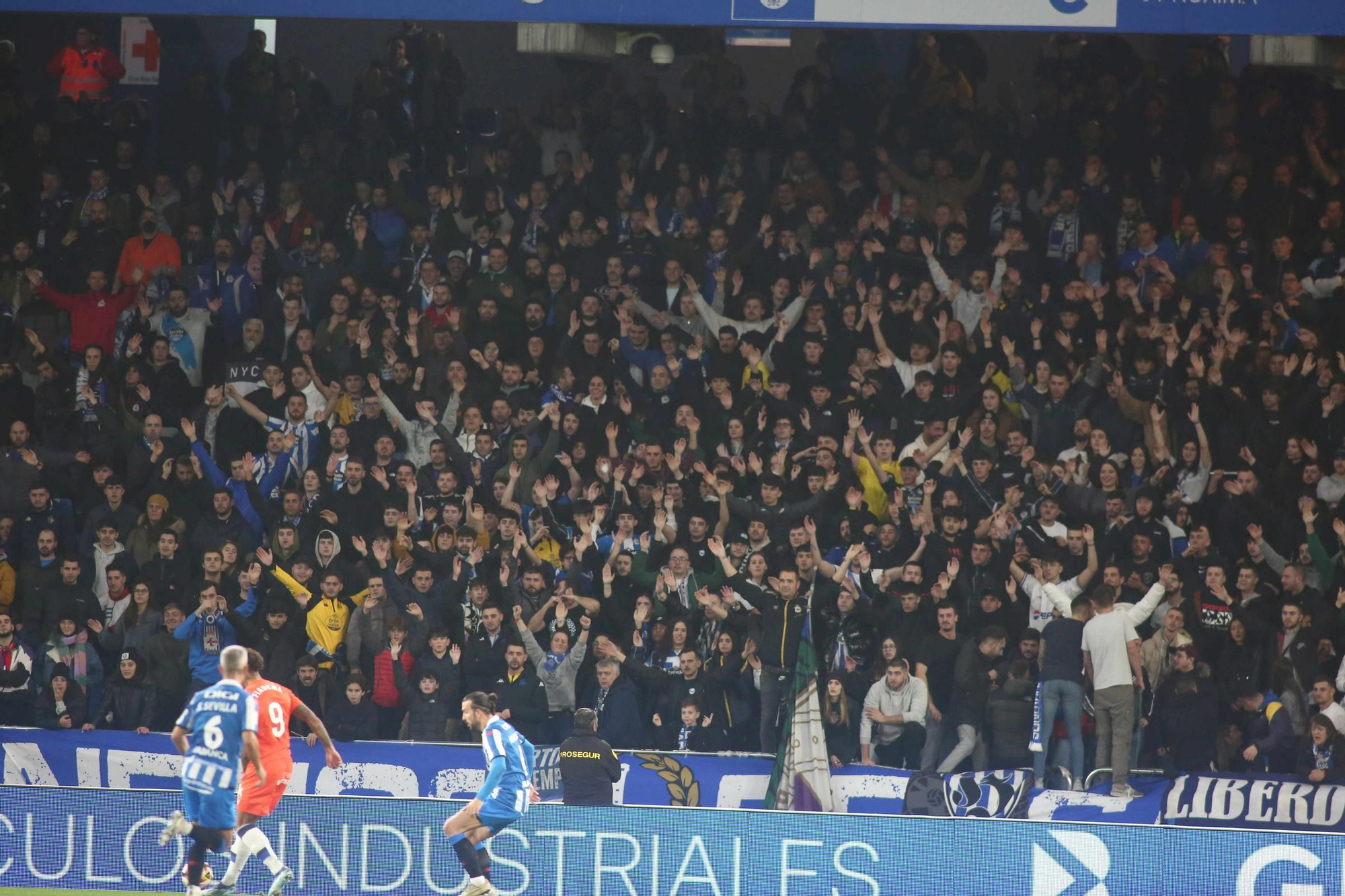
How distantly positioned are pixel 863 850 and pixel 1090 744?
116 inches

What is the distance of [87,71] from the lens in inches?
893

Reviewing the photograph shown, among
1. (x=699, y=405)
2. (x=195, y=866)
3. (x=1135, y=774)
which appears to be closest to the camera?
(x=195, y=866)

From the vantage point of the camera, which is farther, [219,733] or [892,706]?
[892,706]

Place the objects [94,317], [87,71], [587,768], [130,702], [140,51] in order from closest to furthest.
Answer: [587,768] → [130,702] → [94,317] → [87,71] → [140,51]

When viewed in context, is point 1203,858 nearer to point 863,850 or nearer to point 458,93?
point 863,850

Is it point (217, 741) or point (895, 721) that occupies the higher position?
point (217, 741)

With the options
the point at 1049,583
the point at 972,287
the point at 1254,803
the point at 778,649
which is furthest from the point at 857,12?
the point at 1254,803

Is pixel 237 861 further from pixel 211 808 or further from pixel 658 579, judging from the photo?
pixel 658 579

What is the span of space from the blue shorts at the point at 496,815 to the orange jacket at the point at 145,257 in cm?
900

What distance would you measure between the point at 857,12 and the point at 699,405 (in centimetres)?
400

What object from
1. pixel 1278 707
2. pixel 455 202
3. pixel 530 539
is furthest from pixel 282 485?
pixel 1278 707

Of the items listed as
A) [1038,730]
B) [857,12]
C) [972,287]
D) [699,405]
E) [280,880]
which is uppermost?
[857,12]

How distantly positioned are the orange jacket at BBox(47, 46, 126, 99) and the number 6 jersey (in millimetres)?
11735

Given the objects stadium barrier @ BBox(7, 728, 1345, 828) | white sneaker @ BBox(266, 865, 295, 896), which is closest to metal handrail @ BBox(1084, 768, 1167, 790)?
stadium barrier @ BBox(7, 728, 1345, 828)
